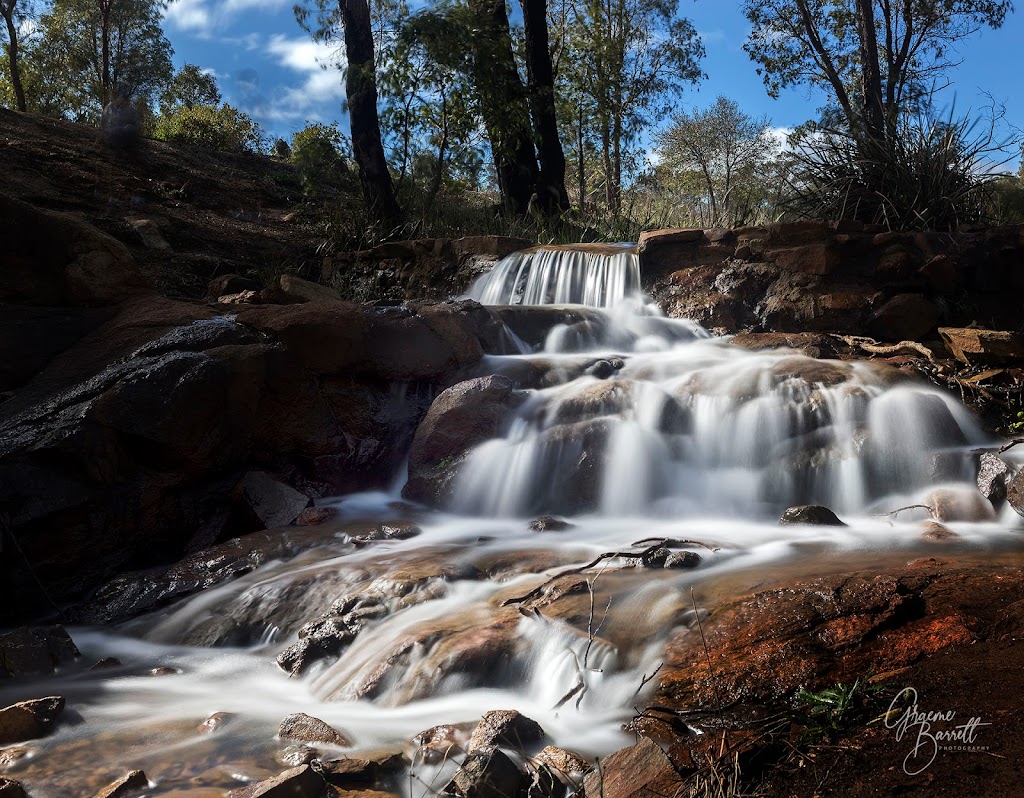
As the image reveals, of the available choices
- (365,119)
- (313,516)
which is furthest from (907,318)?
(365,119)

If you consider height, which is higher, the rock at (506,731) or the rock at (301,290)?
the rock at (301,290)

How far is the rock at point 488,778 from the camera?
226cm

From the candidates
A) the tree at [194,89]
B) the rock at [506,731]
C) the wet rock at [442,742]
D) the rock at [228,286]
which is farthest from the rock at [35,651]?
the tree at [194,89]

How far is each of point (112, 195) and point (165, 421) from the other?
29.6 ft

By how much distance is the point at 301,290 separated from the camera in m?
9.12

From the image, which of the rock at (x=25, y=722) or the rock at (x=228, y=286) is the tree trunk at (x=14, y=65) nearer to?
the rock at (x=228, y=286)

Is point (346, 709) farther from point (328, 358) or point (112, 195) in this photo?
point (112, 195)

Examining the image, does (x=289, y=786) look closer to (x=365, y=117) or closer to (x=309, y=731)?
(x=309, y=731)

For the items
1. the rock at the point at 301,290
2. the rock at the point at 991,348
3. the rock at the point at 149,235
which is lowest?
the rock at the point at 991,348

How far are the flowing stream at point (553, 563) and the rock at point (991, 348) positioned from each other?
2.68 ft

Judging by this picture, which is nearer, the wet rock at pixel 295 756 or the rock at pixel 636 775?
the rock at pixel 636 775

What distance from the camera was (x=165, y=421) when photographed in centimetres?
559

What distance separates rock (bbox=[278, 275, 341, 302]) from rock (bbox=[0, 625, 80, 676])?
5.29 meters

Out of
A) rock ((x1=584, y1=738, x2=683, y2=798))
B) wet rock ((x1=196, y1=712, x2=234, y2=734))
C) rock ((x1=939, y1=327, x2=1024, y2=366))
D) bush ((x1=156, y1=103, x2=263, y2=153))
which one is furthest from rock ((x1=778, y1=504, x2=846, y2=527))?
bush ((x1=156, y1=103, x2=263, y2=153))
